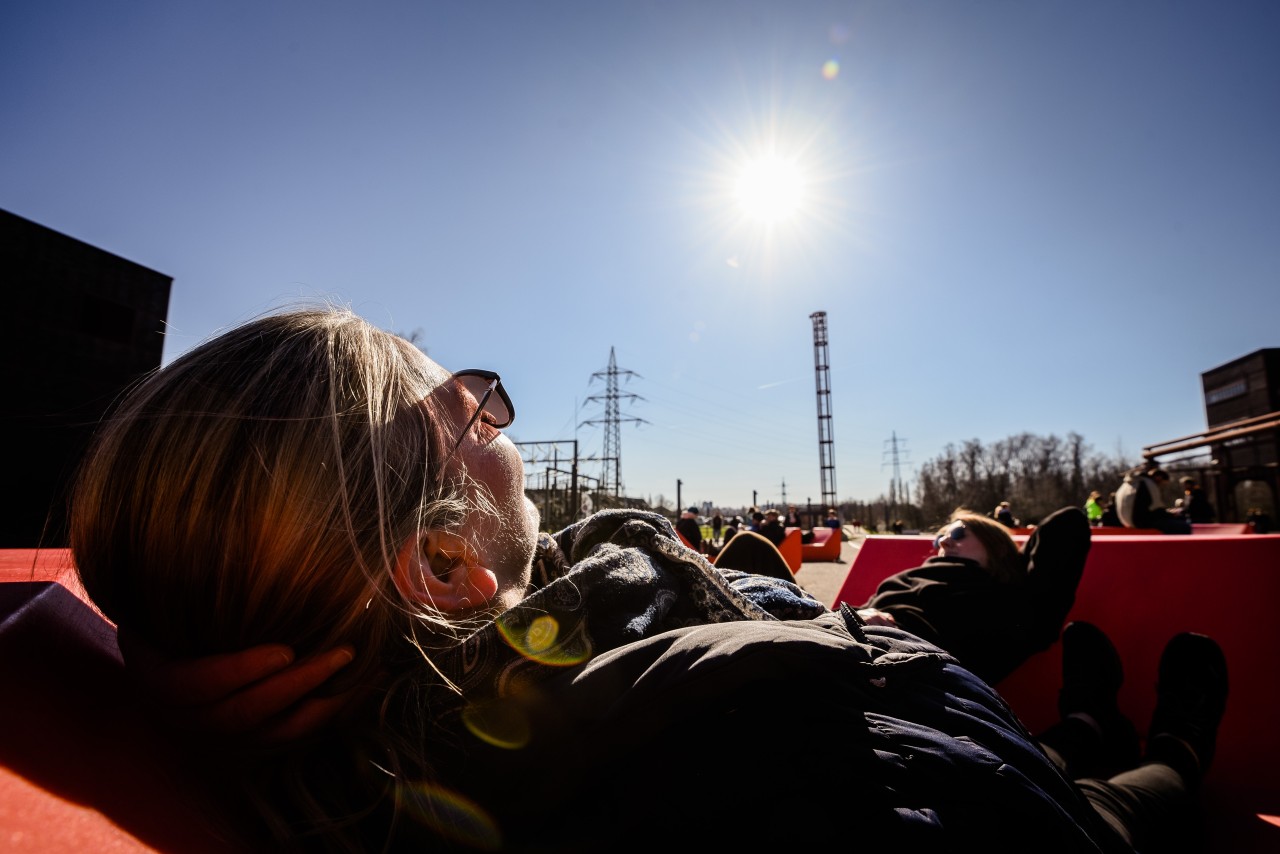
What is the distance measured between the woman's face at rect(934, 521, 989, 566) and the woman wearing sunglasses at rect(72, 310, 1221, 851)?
2333mm

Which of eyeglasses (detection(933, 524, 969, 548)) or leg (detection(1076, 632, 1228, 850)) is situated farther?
eyeglasses (detection(933, 524, 969, 548))

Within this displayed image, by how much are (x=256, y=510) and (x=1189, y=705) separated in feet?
10.3

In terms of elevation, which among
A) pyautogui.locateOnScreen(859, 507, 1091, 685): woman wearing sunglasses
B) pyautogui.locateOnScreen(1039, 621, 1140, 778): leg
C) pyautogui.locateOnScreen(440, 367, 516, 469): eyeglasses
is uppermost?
pyautogui.locateOnScreen(440, 367, 516, 469): eyeglasses

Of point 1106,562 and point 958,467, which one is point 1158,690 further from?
point 958,467

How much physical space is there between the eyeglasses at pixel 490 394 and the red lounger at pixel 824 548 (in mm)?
17198

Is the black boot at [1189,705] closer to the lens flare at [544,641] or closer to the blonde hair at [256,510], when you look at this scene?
the lens flare at [544,641]

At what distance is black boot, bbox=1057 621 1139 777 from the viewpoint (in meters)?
2.11

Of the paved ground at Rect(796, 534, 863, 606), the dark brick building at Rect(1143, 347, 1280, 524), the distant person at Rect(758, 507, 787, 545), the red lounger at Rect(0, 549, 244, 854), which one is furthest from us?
the dark brick building at Rect(1143, 347, 1280, 524)

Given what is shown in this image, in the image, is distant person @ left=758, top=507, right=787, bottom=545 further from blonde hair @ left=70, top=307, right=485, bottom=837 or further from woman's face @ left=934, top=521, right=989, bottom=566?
blonde hair @ left=70, top=307, right=485, bottom=837

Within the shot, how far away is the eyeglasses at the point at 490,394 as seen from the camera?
3.95 feet

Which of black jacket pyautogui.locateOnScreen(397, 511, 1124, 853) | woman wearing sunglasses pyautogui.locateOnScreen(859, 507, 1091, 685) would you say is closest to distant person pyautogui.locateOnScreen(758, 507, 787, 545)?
woman wearing sunglasses pyautogui.locateOnScreen(859, 507, 1091, 685)

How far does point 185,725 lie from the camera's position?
31.1 inches

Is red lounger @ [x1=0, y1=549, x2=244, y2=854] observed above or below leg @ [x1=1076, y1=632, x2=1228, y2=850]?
above

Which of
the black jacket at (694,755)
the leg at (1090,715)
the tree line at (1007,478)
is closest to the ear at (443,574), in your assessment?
the black jacket at (694,755)
